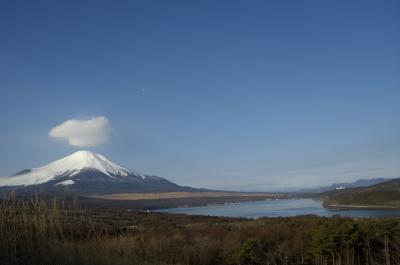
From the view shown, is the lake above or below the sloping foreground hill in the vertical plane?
below

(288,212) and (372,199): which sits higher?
(372,199)

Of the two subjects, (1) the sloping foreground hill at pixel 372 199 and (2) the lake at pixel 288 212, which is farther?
(1) the sloping foreground hill at pixel 372 199

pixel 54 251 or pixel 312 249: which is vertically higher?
pixel 54 251

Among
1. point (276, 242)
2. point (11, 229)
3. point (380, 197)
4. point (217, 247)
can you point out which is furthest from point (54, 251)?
point (380, 197)

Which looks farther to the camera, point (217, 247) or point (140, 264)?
point (217, 247)

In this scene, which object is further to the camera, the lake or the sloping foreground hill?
the sloping foreground hill

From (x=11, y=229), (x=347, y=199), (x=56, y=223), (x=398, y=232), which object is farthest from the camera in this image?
(x=347, y=199)

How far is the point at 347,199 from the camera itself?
93688 millimetres

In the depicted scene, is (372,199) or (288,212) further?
(372,199)

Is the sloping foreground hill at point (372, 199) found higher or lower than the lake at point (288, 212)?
higher

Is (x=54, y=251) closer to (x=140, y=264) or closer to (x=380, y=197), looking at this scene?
(x=140, y=264)

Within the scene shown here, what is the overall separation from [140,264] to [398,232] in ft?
52.6

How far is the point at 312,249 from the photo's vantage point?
17.2 meters

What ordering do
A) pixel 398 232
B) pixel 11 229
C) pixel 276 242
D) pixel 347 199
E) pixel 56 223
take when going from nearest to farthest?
pixel 11 229 → pixel 56 223 → pixel 398 232 → pixel 276 242 → pixel 347 199
